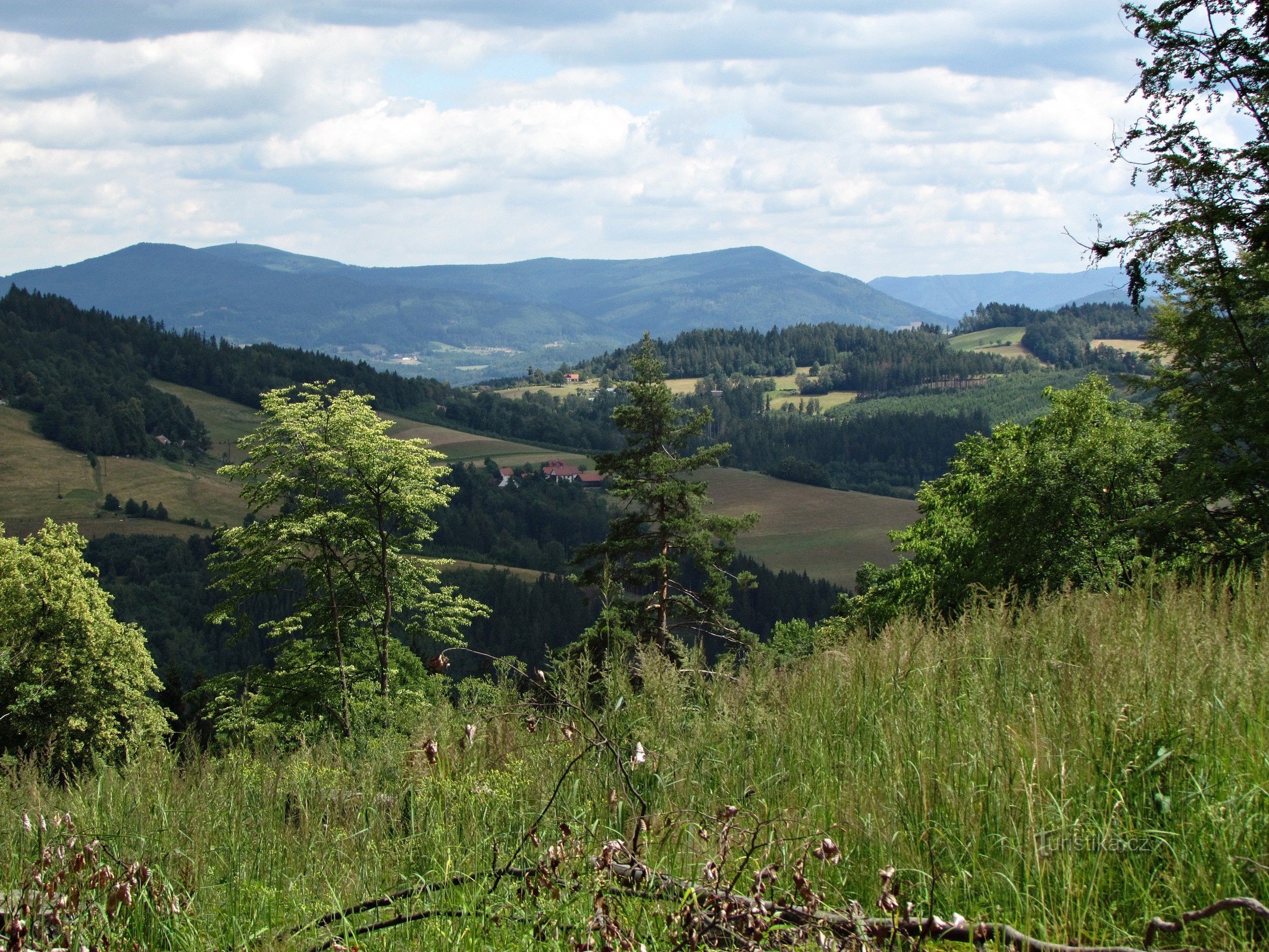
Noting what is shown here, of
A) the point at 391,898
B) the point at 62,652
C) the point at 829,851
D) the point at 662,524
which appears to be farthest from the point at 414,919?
the point at 62,652

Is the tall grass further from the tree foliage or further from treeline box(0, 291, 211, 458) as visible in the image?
treeline box(0, 291, 211, 458)

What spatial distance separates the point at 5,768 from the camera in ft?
18.9

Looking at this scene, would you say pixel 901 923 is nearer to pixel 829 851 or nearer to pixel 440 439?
pixel 829 851

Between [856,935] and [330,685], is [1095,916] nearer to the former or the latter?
[856,935]

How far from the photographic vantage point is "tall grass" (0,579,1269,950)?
2.70m

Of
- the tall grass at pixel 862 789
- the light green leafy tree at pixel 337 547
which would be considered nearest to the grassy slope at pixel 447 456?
the light green leafy tree at pixel 337 547

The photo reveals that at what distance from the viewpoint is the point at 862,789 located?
135 inches

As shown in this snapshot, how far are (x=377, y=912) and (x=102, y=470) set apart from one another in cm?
17028

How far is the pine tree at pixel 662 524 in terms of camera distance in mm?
27859

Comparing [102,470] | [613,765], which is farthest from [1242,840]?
[102,470]

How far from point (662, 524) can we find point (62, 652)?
773 inches

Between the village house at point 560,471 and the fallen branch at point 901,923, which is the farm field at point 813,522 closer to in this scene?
the village house at point 560,471

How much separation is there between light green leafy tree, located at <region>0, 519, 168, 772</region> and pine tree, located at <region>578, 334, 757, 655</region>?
50.9ft

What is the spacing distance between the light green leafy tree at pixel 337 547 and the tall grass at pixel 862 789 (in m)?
21.3
